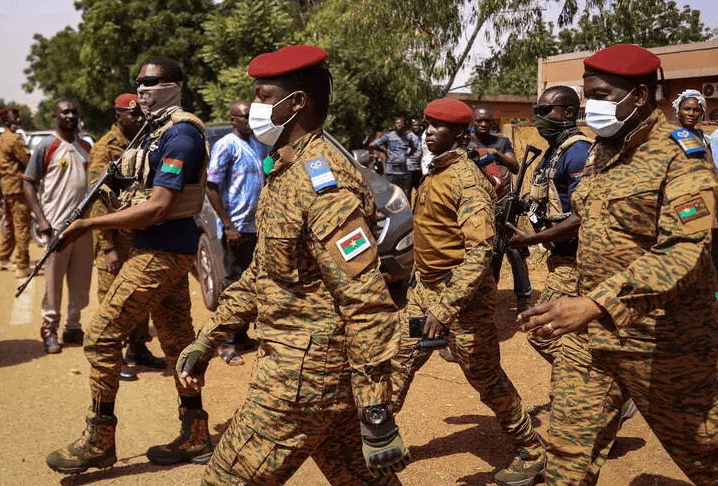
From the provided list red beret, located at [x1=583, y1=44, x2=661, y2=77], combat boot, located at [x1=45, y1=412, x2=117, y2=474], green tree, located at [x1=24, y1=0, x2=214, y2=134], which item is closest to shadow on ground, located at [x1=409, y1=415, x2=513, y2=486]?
combat boot, located at [x1=45, y1=412, x2=117, y2=474]

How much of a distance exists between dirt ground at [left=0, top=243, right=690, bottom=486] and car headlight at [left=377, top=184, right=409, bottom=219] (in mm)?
1590

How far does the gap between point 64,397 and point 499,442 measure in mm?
3409

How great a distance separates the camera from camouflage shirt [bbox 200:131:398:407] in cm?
275

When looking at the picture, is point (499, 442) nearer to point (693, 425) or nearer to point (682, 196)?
point (693, 425)

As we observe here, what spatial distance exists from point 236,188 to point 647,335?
14.7 feet

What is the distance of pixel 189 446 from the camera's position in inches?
192

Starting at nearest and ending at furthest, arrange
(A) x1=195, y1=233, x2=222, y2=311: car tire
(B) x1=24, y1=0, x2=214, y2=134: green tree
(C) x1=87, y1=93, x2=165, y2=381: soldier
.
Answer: (C) x1=87, y1=93, x2=165, y2=381: soldier, (A) x1=195, y1=233, x2=222, y2=311: car tire, (B) x1=24, y1=0, x2=214, y2=134: green tree

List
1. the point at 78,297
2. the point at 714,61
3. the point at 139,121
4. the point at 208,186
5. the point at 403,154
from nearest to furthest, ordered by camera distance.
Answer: the point at 139,121 < the point at 208,186 < the point at 78,297 < the point at 403,154 < the point at 714,61

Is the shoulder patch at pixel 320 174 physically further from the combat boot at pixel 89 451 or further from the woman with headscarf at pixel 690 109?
the woman with headscarf at pixel 690 109

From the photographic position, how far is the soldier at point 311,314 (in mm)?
2744

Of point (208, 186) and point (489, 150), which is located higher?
point (208, 186)

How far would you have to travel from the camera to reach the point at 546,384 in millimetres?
6289

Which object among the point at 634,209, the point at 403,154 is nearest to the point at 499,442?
the point at 634,209

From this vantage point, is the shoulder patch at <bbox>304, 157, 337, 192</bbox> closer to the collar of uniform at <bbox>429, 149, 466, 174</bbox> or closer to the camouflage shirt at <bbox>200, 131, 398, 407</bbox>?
the camouflage shirt at <bbox>200, 131, 398, 407</bbox>
